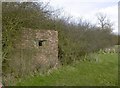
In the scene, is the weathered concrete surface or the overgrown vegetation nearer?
the overgrown vegetation

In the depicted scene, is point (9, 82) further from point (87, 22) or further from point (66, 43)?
point (87, 22)

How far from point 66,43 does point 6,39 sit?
19.0 feet

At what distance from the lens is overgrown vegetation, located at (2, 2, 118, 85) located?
29.1 feet

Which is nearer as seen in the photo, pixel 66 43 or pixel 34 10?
pixel 34 10

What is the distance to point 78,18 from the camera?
18.3 metres

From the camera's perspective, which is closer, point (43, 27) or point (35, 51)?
point (35, 51)

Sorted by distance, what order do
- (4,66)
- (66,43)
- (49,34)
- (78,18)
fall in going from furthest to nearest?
(78,18)
(66,43)
(49,34)
(4,66)

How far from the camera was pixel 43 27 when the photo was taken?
11.5 metres

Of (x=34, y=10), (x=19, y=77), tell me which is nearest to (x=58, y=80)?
(x=19, y=77)

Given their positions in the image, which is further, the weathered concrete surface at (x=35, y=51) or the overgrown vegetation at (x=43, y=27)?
the weathered concrete surface at (x=35, y=51)

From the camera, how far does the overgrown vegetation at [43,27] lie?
8.88 metres

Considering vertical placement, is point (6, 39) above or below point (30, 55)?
above

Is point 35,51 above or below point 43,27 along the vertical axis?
below

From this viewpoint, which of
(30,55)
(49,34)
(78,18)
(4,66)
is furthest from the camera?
(78,18)
